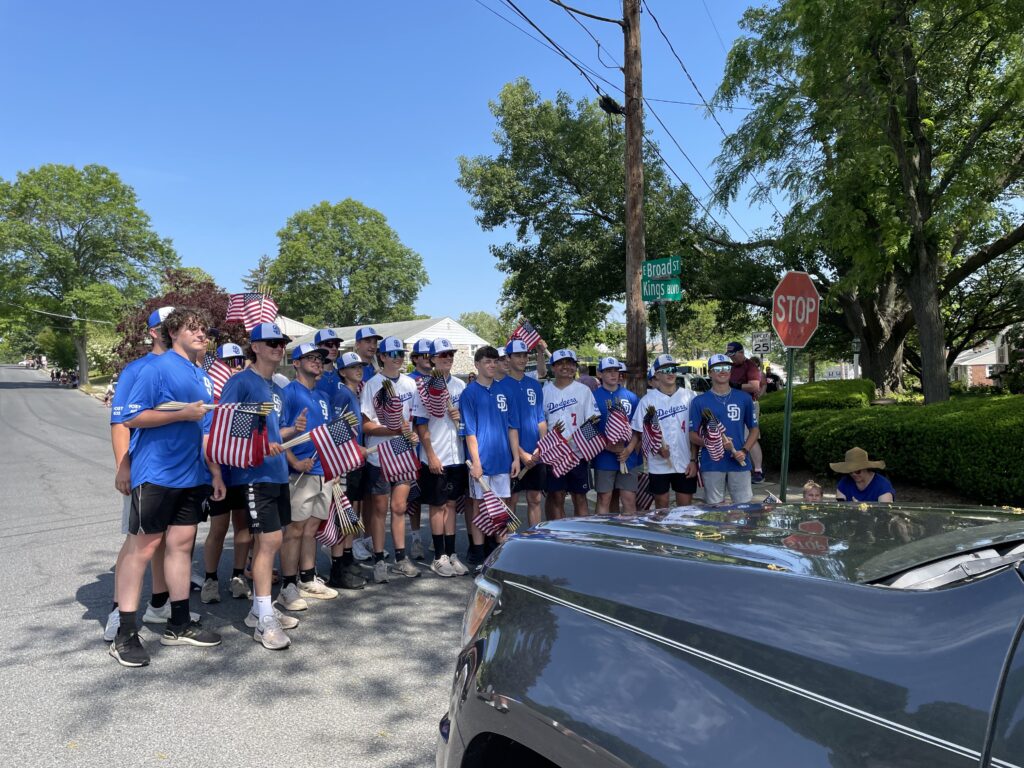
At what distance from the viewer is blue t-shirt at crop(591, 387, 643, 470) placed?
699 centimetres

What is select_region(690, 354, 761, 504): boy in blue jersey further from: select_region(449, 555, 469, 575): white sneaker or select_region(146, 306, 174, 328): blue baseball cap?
select_region(146, 306, 174, 328): blue baseball cap

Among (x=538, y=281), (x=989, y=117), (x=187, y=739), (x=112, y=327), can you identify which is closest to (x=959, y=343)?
(x=538, y=281)

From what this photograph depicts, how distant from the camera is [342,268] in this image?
7100 centimetres

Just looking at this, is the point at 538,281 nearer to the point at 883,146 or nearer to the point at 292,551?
the point at 883,146

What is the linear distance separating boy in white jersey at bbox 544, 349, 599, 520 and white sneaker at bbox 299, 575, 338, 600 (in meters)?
2.39

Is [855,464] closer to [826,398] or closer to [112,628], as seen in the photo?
[112,628]

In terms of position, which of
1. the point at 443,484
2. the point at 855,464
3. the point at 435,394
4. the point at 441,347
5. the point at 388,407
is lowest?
the point at 443,484

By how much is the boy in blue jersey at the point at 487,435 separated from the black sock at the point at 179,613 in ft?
7.88

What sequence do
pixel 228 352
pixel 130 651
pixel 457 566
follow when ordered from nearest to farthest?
pixel 130 651 → pixel 457 566 → pixel 228 352

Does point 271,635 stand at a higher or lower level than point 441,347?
lower

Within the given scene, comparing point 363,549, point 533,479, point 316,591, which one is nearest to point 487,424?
point 533,479

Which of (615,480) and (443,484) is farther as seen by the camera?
(615,480)

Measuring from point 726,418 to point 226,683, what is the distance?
4732 mm

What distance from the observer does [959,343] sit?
24.5 m
